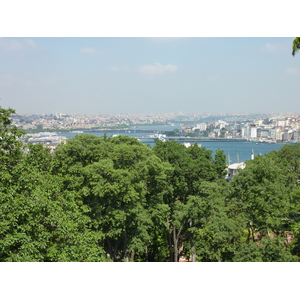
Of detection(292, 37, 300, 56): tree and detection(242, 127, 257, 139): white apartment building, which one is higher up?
detection(242, 127, 257, 139): white apartment building

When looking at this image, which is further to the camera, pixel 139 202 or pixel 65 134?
pixel 65 134

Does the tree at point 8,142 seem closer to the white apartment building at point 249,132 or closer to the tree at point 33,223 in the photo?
the tree at point 33,223

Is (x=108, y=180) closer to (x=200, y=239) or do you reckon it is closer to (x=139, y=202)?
(x=139, y=202)

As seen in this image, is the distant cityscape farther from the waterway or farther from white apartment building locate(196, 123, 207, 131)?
the waterway

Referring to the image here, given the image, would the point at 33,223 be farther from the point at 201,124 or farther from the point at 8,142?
the point at 201,124

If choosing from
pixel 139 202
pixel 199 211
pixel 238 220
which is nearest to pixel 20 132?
pixel 139 202

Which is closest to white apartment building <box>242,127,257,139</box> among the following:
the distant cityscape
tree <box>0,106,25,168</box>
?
the distant cityscape

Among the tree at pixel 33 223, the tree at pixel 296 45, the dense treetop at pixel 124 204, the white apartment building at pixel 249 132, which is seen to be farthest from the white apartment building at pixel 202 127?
the tree at pixel 33 223

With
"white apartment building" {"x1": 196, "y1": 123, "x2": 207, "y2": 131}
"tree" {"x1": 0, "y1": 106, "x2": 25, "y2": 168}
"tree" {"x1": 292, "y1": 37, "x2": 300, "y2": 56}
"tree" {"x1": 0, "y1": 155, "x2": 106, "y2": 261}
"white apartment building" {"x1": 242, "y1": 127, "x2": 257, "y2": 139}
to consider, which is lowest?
"tree" {"x1": 0, "y1": 155, "x2": 106, "y2": 261}

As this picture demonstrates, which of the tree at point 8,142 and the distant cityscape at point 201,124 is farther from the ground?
the distant cityscape at point 201,124
